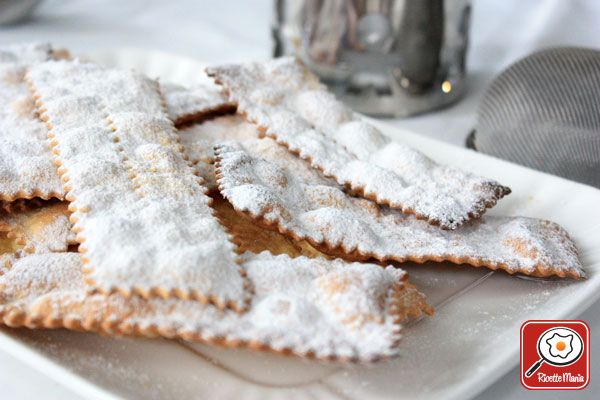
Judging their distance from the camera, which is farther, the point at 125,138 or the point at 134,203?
the point at 125,138

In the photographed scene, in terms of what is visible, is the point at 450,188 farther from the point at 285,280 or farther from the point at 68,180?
the point at 68,180

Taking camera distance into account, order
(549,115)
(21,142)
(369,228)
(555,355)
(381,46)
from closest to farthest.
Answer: (555,355), (369,228), (21,142), (549,115), (381,46)

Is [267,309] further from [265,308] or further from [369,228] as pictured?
[369,228]

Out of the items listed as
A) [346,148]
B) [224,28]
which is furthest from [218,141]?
[224,28]

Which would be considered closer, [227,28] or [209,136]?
[209,136]

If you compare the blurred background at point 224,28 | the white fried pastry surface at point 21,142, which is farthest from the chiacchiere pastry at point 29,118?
the blurred background at point 224,28

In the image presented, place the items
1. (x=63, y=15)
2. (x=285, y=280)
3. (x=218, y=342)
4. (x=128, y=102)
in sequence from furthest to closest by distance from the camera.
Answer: (x=63, y=15) < (x=128, y=102) < (x=285, y=280) < (x=218, y=342)

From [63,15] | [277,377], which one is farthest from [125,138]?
[63,15]

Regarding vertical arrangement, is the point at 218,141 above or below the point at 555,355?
above
